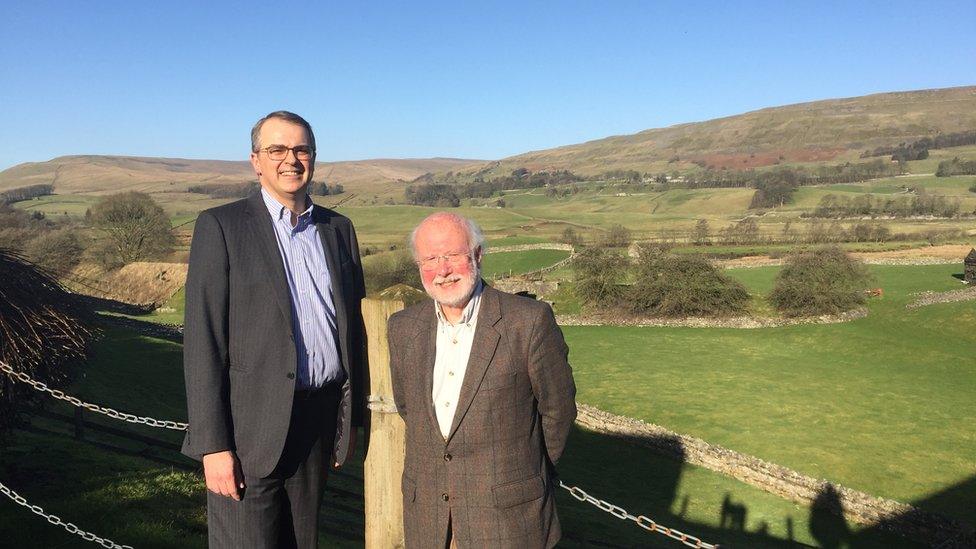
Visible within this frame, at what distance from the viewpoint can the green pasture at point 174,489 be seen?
570 cm

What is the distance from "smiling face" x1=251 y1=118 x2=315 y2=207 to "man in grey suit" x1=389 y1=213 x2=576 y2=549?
2.16 feet

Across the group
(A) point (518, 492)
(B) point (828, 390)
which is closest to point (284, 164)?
(A) point (518, 492)

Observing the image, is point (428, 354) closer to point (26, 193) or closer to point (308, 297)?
point (308, 297)

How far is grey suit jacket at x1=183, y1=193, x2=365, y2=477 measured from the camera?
284 cm

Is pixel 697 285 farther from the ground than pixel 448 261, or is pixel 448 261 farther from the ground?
pixel 448 261

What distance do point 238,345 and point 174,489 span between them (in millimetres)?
5024

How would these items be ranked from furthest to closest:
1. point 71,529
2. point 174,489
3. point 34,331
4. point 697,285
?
point 697,285, point 174,489, point 34,331, point 71,529

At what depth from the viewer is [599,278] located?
43125mm

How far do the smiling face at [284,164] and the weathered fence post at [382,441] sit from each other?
0.67 m

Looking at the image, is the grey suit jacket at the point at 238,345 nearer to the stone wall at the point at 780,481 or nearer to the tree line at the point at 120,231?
the stone wall at the point at 780,481

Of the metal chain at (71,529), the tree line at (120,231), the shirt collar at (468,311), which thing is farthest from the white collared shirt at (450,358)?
the tree line at (120,231)

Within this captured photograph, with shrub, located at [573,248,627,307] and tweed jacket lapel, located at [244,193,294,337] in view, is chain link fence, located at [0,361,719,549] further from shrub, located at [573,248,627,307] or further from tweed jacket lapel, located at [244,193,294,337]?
shrub, located at [573,248,627,307]

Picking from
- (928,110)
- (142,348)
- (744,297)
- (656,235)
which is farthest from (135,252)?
(928,110)

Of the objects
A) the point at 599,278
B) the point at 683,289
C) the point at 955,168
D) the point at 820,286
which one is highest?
the point at 955,168
